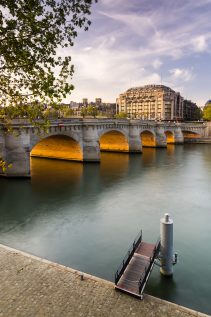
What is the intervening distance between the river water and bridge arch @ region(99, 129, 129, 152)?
18925 mm

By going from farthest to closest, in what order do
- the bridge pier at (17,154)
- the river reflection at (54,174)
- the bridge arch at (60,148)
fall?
the bridge arch at (60,148) < the river reflection at (54,174) < the bridge pier at (17,154)

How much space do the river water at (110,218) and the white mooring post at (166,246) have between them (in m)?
0.52

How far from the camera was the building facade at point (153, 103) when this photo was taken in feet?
506

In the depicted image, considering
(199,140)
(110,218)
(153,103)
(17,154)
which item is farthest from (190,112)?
(110,218)

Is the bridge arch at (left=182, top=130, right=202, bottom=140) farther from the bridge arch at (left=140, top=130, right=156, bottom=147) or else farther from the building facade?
the building facade

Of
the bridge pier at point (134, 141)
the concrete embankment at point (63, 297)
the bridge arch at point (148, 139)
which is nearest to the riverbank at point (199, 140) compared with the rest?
the bridge arch at point (148, 139)

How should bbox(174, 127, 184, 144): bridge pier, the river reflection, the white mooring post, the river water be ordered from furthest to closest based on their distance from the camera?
bbox(174, 127, 184, 144): bridge pier → the river reflection → the river water → the white mooring post

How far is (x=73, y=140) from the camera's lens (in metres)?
41.3

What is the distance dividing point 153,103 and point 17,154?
140 m

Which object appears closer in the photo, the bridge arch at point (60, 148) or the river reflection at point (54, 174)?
the river reflection at point (54, 174)

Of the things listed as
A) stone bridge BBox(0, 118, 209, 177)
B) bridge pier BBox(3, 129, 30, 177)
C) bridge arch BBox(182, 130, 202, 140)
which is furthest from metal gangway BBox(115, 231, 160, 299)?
bridge arch BBox(182, 130, 202, 140)

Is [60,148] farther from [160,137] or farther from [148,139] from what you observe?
[160,137]

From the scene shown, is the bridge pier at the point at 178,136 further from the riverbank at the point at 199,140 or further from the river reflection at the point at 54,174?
the river reflection at the point at 54,174

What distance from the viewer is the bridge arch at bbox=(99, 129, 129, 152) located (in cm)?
5634
